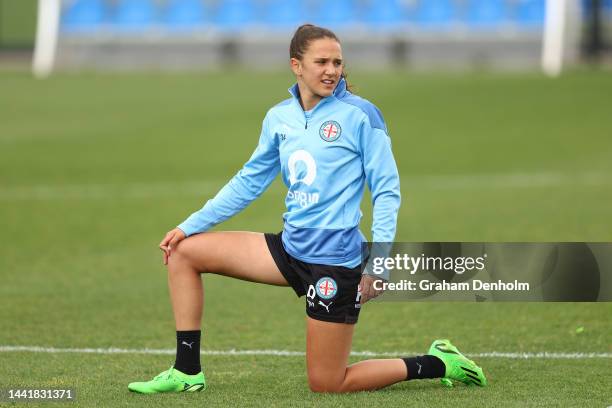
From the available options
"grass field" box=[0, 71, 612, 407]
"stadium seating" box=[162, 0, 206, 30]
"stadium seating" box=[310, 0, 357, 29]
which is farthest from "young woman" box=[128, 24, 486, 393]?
"stadium seating" box=[162, 0, 206, 30]

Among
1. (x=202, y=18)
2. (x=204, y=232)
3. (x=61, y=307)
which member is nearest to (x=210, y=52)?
(x=202, y=18)

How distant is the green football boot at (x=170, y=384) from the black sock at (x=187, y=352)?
0.11 ft

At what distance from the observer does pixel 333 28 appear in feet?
116

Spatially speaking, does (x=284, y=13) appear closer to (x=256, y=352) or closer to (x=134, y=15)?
(x=134, y=15)

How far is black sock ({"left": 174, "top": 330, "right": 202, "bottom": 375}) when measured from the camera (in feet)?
21.9

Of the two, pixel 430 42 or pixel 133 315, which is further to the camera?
pixel 430 42

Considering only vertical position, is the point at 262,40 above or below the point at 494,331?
above

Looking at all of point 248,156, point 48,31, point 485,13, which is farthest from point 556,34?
point 48,31

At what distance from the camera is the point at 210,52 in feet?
121

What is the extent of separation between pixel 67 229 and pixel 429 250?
26.6 feet

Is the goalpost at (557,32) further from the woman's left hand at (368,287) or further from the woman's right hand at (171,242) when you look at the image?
the woman's left hand at (368,287)

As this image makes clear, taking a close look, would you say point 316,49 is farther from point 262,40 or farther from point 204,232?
point 262,40

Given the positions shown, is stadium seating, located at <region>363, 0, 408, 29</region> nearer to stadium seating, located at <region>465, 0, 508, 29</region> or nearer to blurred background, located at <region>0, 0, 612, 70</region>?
blurred background, located at <region>0, 0, 612, 70</region>

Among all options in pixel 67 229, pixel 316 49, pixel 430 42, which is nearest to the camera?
pixel 316 49
